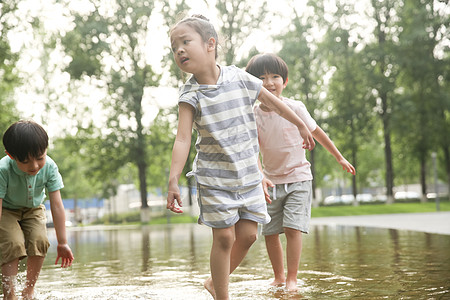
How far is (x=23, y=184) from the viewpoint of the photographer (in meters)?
4.04

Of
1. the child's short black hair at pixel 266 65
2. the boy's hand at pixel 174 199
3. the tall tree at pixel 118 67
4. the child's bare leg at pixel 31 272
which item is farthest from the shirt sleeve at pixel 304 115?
the tall tree at pixel 118 67

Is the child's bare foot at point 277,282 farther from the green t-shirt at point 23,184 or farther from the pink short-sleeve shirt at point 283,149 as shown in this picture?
the green t-shirt at point 23,184

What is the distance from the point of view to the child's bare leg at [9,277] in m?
4.11

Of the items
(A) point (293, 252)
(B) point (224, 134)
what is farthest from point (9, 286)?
(A) point (293, 252)

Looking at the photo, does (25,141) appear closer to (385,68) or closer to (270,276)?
(270,276)

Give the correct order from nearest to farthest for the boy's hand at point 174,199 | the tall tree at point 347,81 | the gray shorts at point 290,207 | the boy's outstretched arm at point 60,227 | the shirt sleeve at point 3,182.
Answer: the boy's hand at point 174,199 < the shirt sleeve at point 3,182 < the boy's outstretched arm at point 60,227 < the gray shorts at point 290,207 < the tall tree at point 347,81

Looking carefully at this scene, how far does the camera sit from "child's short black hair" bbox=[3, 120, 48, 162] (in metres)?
3.71

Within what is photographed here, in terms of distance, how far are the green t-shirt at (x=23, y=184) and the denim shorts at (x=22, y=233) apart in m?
0.09

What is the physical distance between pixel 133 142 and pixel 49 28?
790cm

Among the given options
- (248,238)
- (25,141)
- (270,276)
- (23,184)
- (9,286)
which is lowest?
(270,276)

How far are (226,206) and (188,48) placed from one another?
37.0 inches

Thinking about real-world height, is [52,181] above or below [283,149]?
below

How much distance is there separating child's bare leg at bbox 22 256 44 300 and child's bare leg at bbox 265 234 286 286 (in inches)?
69.0

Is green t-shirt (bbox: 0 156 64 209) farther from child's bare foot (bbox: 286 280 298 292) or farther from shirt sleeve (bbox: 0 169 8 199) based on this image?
child's bare foot (bbox: 286 280 298 292)
